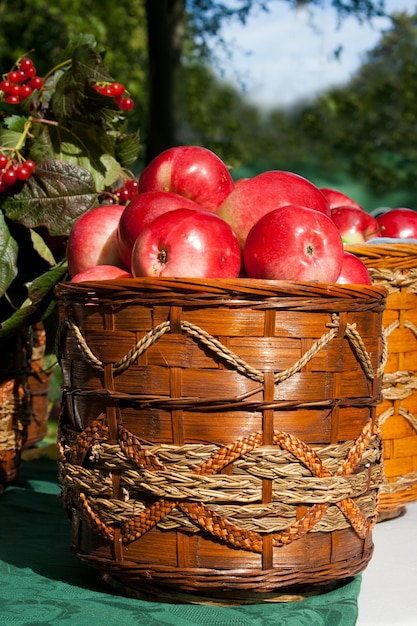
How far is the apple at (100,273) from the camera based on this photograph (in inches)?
53.1

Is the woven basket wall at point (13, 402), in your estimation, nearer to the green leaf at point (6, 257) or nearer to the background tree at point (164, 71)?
the green leaf at point (6, 257)

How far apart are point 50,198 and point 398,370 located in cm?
80

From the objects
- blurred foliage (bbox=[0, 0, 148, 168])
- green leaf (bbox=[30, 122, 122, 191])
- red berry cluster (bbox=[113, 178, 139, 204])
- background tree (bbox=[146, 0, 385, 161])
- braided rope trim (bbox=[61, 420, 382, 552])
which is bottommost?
braided rope trim (bbox=[61, 420, 382, 552])

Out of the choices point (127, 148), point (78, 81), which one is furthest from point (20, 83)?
point (127, 148)

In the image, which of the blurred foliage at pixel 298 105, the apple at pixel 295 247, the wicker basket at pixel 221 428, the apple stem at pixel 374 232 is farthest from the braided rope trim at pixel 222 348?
the blurred foliage at pixel 298 105

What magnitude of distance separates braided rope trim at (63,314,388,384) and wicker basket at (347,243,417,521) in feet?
1.36

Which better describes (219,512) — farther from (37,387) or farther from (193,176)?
(37,387)

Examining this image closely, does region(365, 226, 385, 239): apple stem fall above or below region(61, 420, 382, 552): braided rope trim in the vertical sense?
above

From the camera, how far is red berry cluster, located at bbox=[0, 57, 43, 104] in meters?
1.76

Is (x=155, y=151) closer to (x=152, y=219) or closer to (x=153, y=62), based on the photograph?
(x=153, y=62)

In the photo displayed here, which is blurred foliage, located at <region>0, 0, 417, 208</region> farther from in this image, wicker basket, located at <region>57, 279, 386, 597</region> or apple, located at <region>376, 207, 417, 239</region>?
wicker basket, located at <region>57, 279, 386, 597</region>

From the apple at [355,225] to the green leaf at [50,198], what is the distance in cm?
56

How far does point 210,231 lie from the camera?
127cm

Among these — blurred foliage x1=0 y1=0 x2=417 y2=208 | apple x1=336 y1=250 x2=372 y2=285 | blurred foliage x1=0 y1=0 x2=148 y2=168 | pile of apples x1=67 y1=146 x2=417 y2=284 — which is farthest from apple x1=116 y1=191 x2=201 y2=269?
blurred foliage x1=0 y1=0 x2=148 y2=168
